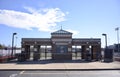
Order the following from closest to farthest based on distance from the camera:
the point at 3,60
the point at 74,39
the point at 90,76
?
the point at 90,76, the point at 3,60, the point at 74,39

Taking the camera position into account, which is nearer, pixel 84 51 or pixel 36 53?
pixel 36 53

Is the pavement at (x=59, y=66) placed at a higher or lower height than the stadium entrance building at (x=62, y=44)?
lower

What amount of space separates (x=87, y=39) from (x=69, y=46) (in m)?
3.95

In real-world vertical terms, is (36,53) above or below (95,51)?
below

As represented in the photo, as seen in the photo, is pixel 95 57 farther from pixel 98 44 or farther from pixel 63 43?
pixel 63 43

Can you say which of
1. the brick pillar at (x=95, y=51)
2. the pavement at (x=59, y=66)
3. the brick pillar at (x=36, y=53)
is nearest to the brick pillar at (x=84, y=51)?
the brick pillar at (x=95, y=51)

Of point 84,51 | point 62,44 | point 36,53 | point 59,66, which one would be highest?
point 62,44

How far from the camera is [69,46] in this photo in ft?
137

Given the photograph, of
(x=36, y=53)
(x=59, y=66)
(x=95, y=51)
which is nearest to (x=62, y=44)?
(x=36, y=53)

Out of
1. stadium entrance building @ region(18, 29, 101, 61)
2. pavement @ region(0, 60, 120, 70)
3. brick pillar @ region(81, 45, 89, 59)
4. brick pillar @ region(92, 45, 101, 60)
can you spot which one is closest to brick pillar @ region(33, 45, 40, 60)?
stadium entrance building @ region(18, 29, 101, 61)

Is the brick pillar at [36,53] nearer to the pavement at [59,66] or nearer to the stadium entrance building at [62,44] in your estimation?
the stadium entrance building at [62,44]

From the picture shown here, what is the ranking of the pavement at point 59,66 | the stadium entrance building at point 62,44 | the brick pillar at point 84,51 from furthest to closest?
the brick pillar at point 84,51, the stadium entrance building at point 62,44, the pavement at point 59,66

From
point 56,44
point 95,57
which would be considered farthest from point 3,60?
point 95,57

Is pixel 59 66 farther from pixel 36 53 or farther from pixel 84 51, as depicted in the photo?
pixel 84 51
